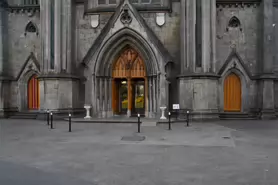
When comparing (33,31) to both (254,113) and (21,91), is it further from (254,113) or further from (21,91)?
(254,113)

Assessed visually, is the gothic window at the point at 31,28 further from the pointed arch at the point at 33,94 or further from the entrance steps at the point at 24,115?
the entrance steps at the point at 24,115

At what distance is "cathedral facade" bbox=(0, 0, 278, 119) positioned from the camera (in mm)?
18125

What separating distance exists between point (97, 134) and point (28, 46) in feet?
40.3

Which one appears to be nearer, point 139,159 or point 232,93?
point 139,159

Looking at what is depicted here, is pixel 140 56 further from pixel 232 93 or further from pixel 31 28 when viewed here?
pixel 31 28

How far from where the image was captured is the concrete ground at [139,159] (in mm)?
6023

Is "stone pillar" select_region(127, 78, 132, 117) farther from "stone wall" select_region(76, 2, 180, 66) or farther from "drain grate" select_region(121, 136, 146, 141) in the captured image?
"drain grate" select_region(121, 136, 146, 141)

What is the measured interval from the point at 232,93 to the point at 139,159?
46.5 ft

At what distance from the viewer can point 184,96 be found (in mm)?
18125

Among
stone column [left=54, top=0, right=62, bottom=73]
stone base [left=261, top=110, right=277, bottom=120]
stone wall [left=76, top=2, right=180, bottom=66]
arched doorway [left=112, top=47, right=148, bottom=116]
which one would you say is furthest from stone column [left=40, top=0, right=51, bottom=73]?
stone base [left=261, top=110, right=277, bottom=120]

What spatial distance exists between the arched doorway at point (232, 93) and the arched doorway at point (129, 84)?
18.6 ft

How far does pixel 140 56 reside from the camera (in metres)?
20.6

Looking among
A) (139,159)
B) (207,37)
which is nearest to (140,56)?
(207,37)

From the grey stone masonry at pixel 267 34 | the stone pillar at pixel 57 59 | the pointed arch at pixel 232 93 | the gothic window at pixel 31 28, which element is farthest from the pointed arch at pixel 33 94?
the grey stone masonry at pixel 267 34
